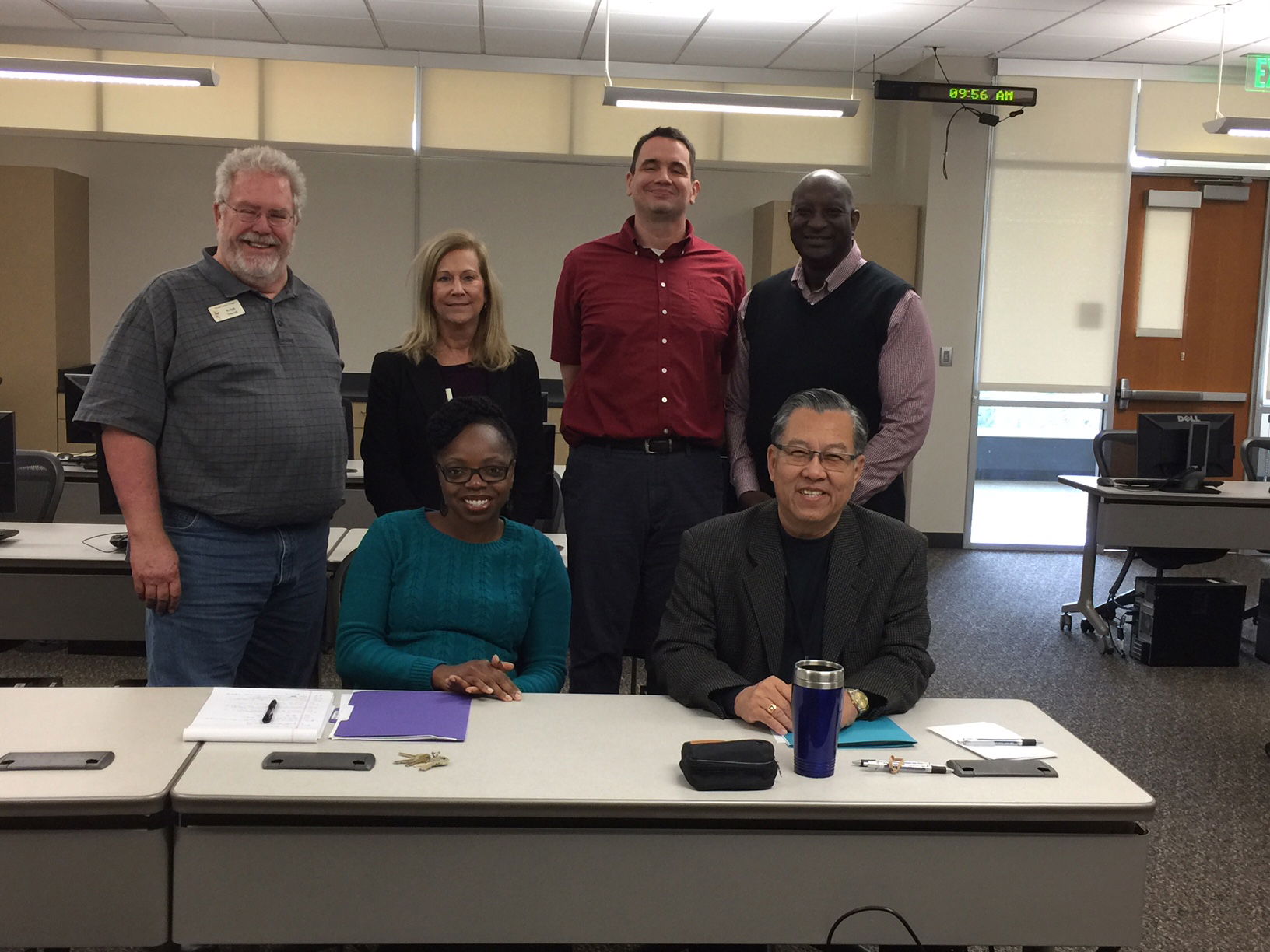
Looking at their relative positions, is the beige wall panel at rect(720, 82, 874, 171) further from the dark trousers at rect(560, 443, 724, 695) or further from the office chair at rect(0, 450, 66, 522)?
the dark trousers at rect(560, 443, 724, 695)

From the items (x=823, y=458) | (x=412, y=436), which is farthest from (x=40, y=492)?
(x=823, y=458)

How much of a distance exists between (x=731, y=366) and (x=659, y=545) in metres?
0.52

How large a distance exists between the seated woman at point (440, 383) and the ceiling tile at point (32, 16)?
548 centimetres

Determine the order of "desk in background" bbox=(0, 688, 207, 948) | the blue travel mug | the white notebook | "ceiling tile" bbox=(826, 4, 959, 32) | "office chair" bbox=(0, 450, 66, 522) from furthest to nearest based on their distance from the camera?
"ceiling tile" bbox=(826, 4, 959, 32)
"office chair" bbox=(0, 450, 66, 522)
the white notebook
the blue travel mug
"desk in background" bbox=(0, 688, 207, 948)

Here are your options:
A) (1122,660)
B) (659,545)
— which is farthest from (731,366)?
(1122,660)

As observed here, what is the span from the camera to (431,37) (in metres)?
7.38

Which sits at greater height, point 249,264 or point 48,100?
point 48,100

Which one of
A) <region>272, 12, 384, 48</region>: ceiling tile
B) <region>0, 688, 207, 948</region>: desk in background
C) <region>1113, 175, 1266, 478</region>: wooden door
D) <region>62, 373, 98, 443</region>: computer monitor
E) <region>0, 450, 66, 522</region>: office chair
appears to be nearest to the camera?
<region>0, 688, 207, 948</region>: desk in background

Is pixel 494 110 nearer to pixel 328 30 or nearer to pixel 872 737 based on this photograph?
pixel 328 30

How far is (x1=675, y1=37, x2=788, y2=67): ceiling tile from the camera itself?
23.7 feet

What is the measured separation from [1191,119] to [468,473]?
7313 mm

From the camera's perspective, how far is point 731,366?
2.96 meters

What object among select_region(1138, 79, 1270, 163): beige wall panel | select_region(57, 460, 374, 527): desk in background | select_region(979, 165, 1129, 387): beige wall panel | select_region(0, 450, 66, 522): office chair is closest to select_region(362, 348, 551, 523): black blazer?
select_region(0, 450, 66, 522): office chair

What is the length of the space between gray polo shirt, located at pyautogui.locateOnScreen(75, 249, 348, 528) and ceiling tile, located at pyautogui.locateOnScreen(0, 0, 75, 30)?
565 centimetres
